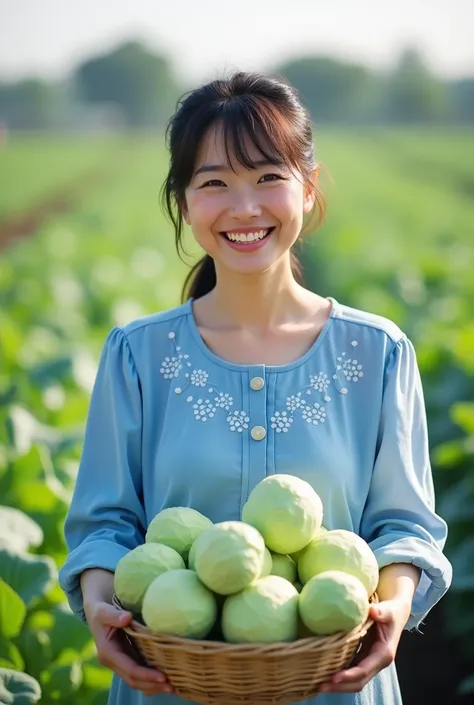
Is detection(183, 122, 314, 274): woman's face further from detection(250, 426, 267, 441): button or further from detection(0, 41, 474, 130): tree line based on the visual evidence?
detection(0, 41, 474, 130): tree line

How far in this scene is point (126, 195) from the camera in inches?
1385

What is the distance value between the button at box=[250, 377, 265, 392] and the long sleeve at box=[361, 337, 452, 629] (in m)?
0.30

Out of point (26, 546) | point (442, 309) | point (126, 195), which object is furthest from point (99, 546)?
point (126, 195)

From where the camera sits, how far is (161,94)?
131 m

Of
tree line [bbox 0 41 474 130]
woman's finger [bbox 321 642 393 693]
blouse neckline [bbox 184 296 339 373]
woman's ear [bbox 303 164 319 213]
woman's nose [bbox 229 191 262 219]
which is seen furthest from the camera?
tree line [bbox 0 41 474 130]

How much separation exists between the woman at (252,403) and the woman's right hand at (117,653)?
0.21ft

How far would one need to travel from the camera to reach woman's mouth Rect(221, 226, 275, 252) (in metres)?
2.53

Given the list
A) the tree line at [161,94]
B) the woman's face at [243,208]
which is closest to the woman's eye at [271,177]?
the woman's face at [243,208]

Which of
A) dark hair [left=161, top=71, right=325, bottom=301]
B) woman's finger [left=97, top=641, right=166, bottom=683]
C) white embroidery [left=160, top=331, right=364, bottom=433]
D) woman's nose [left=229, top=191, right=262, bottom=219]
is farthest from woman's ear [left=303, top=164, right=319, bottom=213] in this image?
woman's finger [left=97, top=641, right=166, bottom=683]

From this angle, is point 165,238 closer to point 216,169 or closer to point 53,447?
point 53,447

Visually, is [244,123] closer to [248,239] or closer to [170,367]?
[248,239]

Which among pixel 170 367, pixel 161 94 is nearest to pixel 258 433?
pixel 170 367

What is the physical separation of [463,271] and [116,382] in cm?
816

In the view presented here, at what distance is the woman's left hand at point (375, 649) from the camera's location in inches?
85.7
